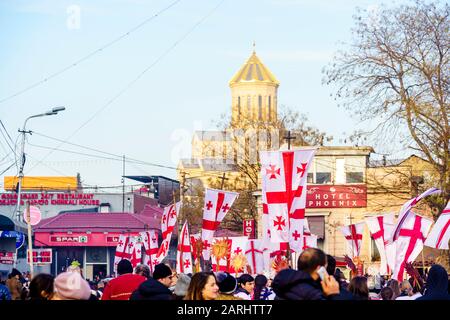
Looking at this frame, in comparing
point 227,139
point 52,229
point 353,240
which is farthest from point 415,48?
point 52,229

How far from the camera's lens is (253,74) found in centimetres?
15938

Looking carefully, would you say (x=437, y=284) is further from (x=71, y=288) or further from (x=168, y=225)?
(x=168, y=225)

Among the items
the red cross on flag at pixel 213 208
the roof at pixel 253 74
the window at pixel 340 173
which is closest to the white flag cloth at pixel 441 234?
the red cross on flag at pixel 213 208

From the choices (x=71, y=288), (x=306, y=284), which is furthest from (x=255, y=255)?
(x=306, y=284)

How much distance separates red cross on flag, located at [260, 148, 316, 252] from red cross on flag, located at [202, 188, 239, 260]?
24.2 ft

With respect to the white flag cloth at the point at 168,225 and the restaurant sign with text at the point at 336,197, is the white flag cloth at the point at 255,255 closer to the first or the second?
the white flag cloth at the point at 168,225

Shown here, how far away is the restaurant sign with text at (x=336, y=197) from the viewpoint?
68062 mm

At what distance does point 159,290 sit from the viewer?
11.5 meters

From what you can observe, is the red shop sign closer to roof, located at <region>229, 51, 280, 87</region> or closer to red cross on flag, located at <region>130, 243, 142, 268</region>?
red cross on flag, located at <region>130, 243, 142, 268</region>

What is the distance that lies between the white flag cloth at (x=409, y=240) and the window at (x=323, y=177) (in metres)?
45.1

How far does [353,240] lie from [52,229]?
54.9 m
